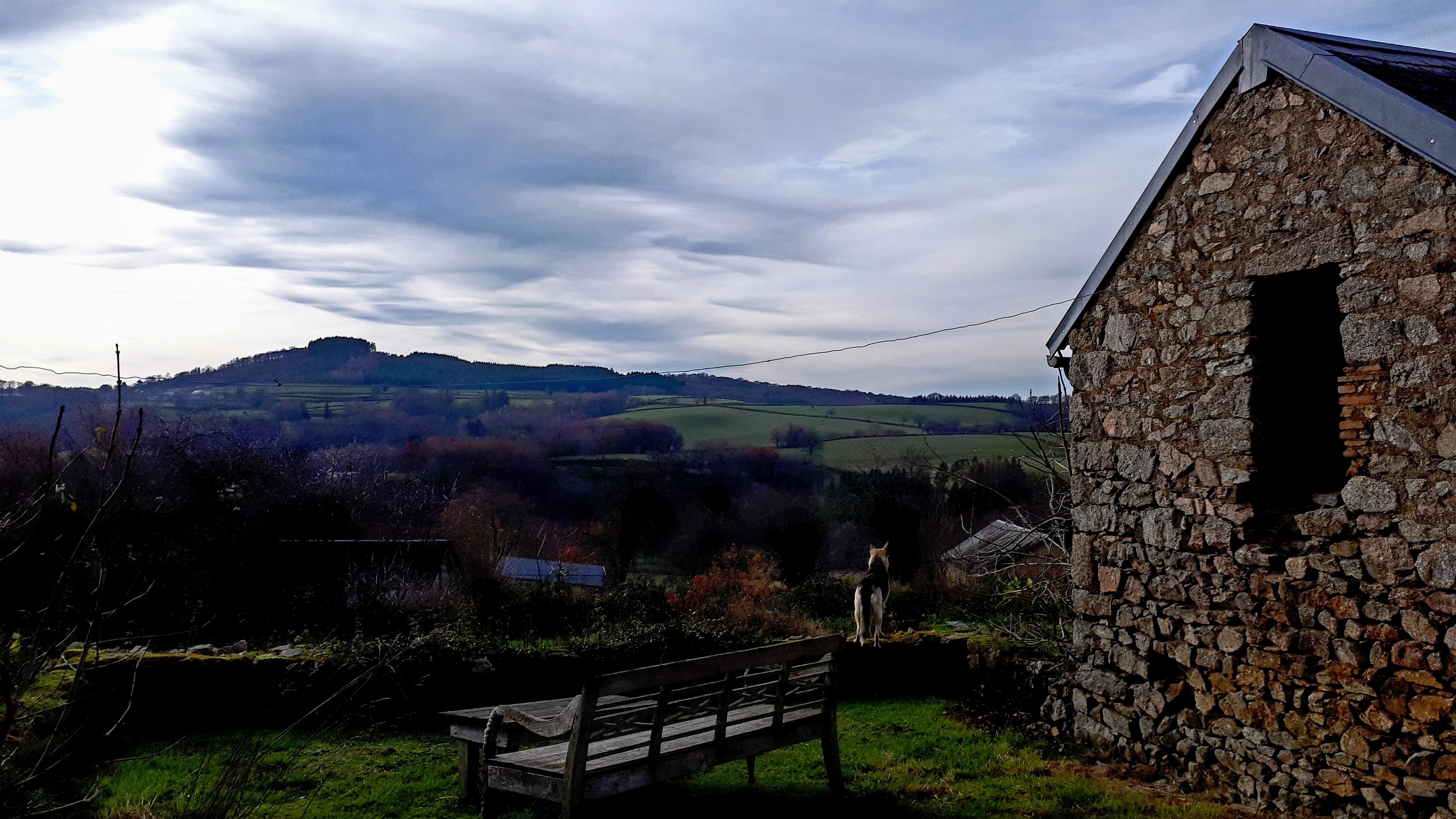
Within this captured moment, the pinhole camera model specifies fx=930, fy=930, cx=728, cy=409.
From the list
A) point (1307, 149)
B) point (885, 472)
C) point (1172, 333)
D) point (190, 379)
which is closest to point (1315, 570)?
point (1172, 333)

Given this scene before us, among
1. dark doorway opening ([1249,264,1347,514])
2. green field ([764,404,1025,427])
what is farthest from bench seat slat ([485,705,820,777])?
green field ([764,404,1025,427])

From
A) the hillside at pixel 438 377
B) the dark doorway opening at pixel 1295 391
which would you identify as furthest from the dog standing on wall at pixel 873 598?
the hillside at pixel 438 377

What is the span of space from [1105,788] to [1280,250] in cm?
372

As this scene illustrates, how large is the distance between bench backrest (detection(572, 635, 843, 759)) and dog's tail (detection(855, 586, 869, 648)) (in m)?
2.34

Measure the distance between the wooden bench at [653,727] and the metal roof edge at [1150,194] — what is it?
3455mm

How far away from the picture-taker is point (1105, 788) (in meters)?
6.27

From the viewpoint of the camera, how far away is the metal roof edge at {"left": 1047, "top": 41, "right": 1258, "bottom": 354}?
6445mm

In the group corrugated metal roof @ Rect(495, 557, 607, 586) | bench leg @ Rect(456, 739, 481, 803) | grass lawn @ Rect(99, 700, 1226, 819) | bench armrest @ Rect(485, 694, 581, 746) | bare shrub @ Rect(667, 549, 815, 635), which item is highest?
bench armrest @ Rect(485, 694, 581, 746)

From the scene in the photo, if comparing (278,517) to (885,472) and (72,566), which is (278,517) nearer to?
(72,566)

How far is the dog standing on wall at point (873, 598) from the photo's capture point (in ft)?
28.8

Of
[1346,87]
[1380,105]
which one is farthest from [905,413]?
[1380,105]

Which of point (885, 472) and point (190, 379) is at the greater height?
point (190, 379)

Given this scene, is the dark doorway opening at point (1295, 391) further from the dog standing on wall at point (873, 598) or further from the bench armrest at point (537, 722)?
the bench armrest at point (537, 722)

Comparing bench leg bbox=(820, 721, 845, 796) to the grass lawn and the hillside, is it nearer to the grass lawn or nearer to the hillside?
the grass lawn
